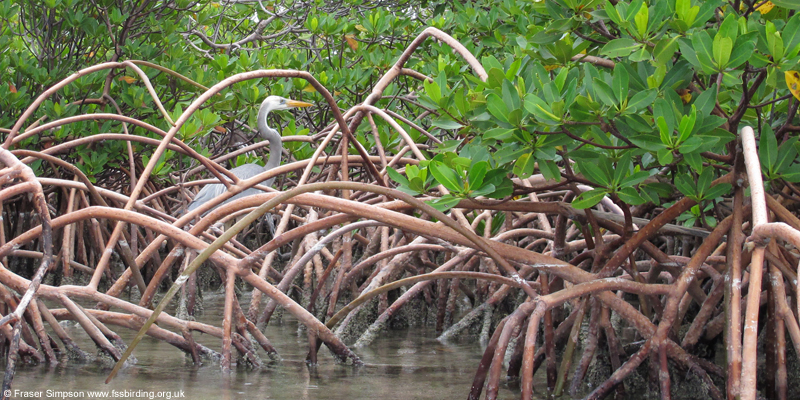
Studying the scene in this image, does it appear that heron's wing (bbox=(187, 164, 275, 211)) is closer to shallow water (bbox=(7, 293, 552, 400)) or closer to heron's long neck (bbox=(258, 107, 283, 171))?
heron's long neck (bbox=(258, 107, 283, 171))

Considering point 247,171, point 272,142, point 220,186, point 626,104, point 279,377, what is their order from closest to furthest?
point 626,104
point 279,377
point 247,171
point 272,142
point 220,186

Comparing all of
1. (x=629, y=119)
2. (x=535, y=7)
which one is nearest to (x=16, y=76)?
(x=535, y=7)

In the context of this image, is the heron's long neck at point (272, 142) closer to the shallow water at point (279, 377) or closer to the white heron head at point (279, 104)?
the white heron head at point (279, 104)

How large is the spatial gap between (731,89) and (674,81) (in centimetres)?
28

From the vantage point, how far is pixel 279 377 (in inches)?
110

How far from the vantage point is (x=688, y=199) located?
2.13m

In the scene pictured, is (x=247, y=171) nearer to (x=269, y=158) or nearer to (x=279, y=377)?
(x=269, y=158)

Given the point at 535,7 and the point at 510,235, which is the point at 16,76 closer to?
the point at 510,235

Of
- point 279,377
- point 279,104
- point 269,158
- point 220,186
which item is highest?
point 279,104

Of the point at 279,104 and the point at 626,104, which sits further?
the point at 279,104

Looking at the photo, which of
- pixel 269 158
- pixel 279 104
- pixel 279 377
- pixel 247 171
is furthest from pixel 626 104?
pixel 279 104

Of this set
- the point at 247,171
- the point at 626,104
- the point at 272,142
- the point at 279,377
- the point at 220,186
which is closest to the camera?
the point at 626,104

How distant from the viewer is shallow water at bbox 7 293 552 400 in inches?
99.7

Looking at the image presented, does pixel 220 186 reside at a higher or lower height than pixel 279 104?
lower
